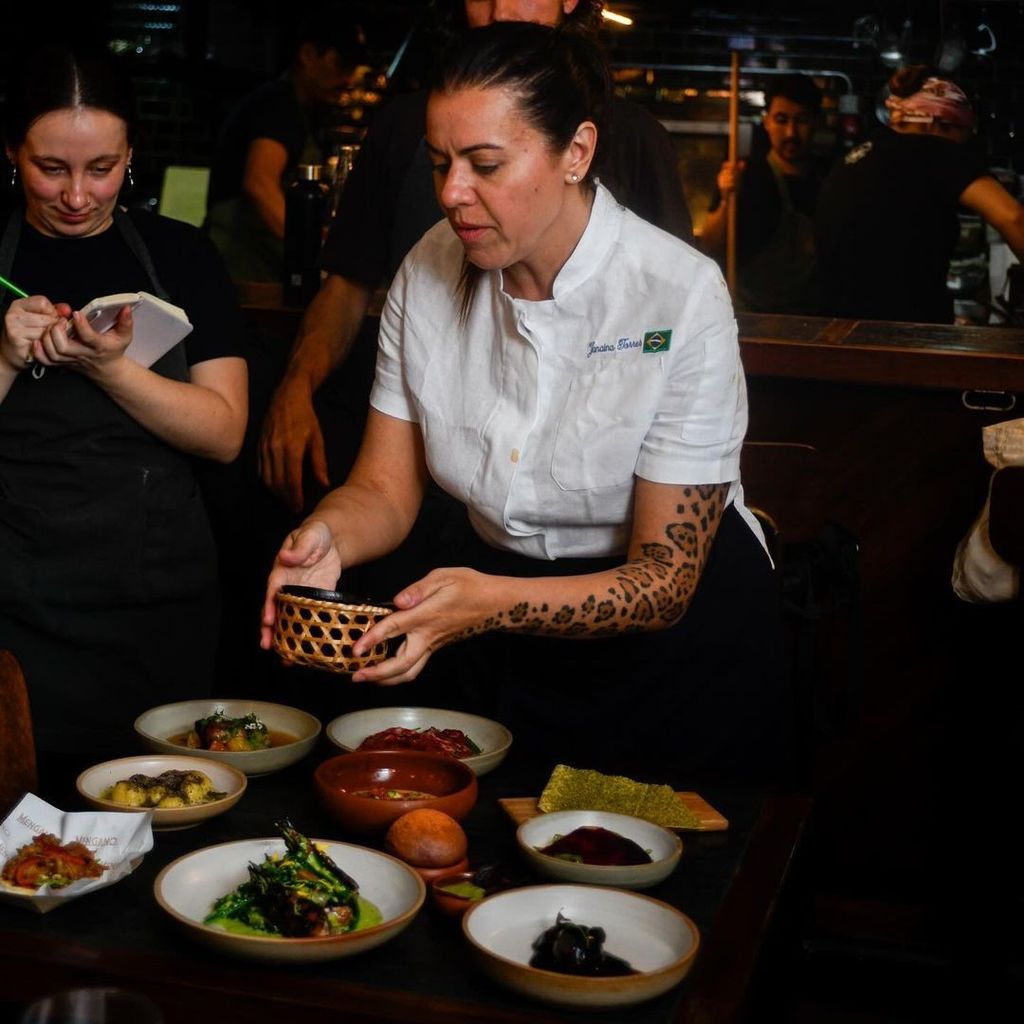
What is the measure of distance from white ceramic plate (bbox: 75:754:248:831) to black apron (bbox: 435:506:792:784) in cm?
57

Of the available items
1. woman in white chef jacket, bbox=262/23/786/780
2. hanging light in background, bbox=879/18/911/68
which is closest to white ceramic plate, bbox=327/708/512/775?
woman in white chef jacket, bbox=262/23/786/780

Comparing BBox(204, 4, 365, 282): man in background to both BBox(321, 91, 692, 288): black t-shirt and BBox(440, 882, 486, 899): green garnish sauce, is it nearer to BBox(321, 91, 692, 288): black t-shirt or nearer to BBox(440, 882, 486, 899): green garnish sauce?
BBox(321, 91, 692, 288): black t-shirt

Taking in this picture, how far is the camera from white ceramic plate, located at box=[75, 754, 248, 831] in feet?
5.14

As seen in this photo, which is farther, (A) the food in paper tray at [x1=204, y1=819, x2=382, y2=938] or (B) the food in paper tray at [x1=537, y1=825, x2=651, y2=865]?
(B) the food in paper tray at [x1=537, y1=825, x2=651, y2=865]

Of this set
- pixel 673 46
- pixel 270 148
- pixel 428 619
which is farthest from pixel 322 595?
pixel 673 46

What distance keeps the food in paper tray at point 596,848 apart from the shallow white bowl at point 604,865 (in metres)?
0.01

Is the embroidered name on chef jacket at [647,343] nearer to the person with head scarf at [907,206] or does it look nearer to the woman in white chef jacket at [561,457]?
the woman in white chef jacket at [561,457]

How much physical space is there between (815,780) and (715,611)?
120 centimetres

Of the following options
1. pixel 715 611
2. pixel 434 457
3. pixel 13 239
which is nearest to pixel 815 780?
pixel 715 611

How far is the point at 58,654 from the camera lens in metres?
2.45

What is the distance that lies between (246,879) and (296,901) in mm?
130

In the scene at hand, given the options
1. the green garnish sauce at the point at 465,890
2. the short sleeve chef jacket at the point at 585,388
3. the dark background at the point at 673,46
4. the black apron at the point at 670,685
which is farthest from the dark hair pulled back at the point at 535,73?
the dark background at the point at 673,46

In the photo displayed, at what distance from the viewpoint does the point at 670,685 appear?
217 centimetres

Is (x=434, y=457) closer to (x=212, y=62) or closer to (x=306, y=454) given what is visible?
(x=306, y=454)
